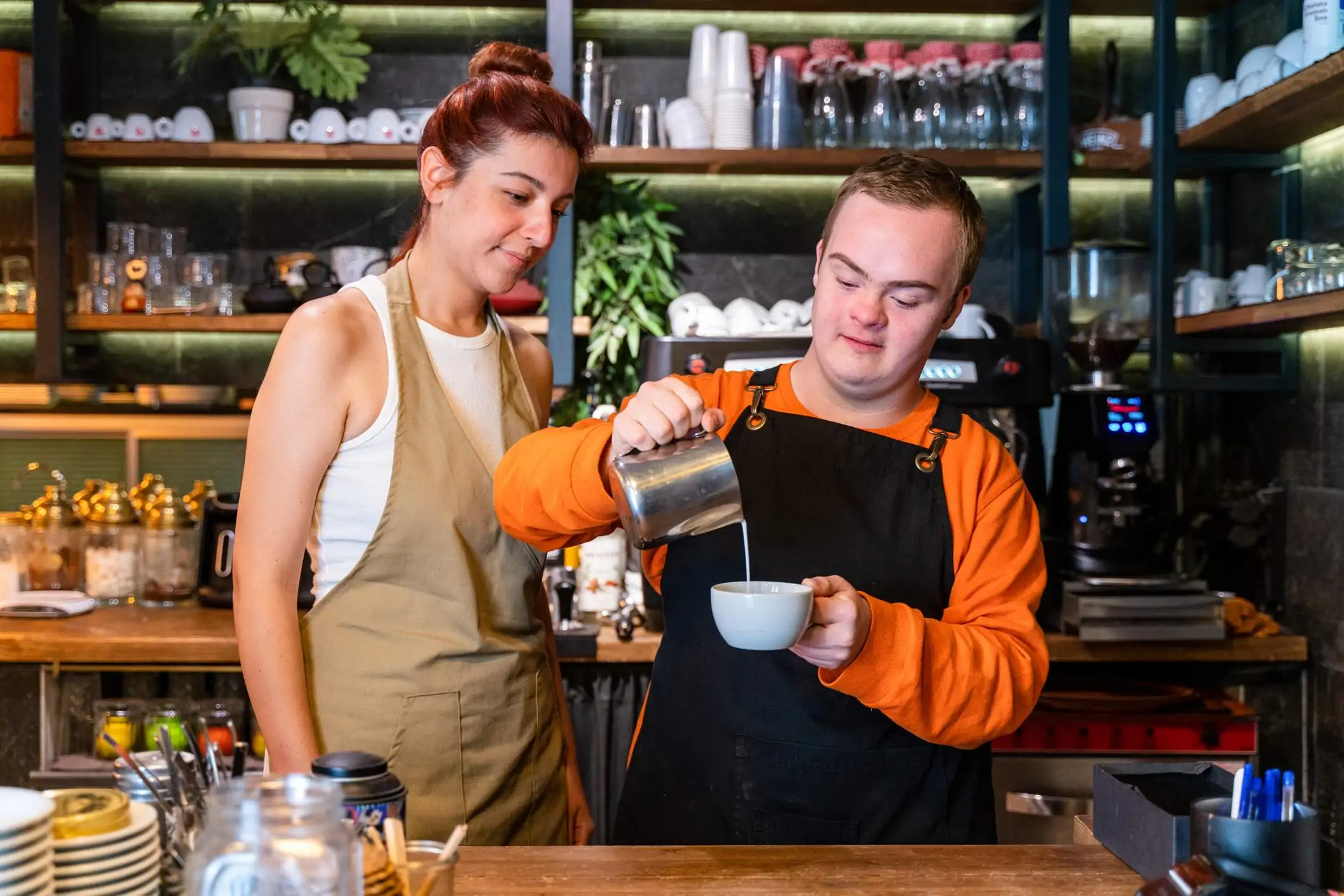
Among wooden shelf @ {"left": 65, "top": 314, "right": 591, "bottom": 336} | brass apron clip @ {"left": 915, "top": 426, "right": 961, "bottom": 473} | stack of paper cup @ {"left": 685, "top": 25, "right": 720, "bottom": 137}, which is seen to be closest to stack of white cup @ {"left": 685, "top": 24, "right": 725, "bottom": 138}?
stack of paper cup @ {"left": 685, "top": 25, "right": 720, "bottom": 137}

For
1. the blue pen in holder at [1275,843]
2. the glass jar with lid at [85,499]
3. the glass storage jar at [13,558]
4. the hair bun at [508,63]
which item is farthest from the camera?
the glass jar with lid at [85,499]

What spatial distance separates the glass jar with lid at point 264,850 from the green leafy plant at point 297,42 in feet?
9.52

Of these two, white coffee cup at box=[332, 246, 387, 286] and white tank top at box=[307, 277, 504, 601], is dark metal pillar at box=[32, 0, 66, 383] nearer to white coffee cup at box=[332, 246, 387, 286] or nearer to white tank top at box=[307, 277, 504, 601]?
white coffee cup at box=[332, 246, 387, 286]

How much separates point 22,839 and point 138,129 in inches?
112

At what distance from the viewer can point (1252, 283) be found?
2852mm

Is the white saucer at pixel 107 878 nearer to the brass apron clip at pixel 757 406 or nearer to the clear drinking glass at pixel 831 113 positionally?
the brass apron clip at pixel 757 406

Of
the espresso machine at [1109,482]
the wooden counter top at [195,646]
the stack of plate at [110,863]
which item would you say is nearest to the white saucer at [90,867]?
the stack of plate at [110,863]

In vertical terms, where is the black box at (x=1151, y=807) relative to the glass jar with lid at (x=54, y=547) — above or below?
below

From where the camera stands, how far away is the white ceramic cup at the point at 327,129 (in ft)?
10.9

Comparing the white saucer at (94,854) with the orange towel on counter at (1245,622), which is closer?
the white saucer at (94,854)

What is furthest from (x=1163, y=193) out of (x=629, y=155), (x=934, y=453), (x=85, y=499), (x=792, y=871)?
(x=85, y=499)

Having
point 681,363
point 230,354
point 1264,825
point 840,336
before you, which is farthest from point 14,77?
point 1264,825

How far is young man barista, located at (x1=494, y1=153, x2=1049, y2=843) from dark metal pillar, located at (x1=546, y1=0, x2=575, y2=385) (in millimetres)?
1611

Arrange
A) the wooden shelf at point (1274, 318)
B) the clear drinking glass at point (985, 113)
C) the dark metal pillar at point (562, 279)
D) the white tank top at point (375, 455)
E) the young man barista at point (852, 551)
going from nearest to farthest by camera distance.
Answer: the young man barista at point (852, 551) → the white tank top at point (375, 455) → the wooden shelf at point (1274, 318) → the dark metal pillar at point (562, 279) → the clear drinking glass at point (985, 113)
